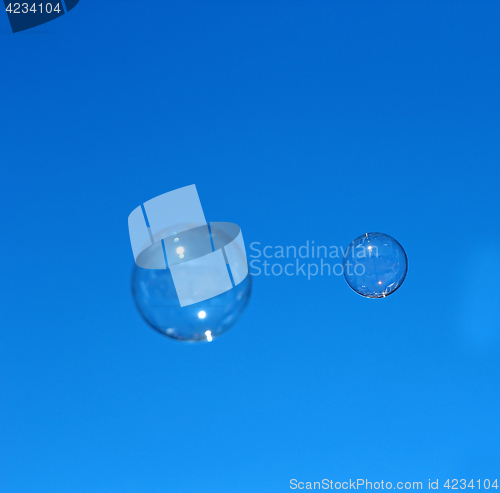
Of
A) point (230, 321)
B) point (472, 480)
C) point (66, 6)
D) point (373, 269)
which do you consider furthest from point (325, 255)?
point (66, 6)

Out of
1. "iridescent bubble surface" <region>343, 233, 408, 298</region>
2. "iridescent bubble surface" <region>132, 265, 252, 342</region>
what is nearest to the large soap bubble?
"iridescent bubble surface" <region>132, 265, 252, 342</region>

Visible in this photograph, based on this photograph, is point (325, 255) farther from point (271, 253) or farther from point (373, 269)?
point (373, 269)

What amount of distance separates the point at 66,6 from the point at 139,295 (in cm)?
276

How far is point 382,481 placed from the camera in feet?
12.1

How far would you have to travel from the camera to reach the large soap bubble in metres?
2.15

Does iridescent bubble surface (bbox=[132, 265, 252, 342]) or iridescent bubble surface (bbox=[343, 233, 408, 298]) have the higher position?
iridescent bubble surface (bbox=[343, 233, 408, 298])

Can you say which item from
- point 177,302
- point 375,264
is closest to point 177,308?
point 177,302

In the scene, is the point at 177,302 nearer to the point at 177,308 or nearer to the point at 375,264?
the point at 177,308

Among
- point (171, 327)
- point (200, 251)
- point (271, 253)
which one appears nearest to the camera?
point (200, 251)

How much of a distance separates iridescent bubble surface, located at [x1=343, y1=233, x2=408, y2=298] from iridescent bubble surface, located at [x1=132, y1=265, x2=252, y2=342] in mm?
825

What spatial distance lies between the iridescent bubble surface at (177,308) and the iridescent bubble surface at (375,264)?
0.82m

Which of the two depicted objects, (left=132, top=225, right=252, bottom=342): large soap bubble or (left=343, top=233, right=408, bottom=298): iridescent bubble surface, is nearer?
(left=132, top=225, right=252, bottom=342): large soap bubble

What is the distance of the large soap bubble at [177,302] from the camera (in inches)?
84.7

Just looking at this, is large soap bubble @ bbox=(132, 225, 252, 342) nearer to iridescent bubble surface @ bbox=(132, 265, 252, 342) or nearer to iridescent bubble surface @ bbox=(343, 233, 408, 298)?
iridescent bubble surface @ bbox=(132, 265, 252, 342)
